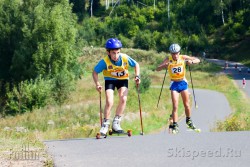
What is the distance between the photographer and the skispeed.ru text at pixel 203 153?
7352 millimetres

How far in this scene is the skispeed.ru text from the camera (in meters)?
7.35

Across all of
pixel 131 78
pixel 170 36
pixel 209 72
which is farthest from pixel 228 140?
pixel 170 36

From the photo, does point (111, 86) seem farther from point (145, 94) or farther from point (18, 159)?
point (145, 94)

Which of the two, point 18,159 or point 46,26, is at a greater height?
point 46,26

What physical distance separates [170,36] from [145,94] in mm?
43910

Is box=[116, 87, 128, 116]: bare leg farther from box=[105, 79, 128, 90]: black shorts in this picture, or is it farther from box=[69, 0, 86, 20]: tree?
box=[69, 0, 86, 20]: tree

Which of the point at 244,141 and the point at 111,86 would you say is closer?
the point at 244,141

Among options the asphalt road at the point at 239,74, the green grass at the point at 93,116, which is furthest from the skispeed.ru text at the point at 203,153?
the asphalt road at the point at 239,74

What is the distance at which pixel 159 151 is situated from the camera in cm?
787

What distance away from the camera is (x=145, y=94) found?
141 feet

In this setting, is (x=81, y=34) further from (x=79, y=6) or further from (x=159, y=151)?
(x=159, y=151)

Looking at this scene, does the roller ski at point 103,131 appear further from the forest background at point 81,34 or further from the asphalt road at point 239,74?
the asphalt road at point 239,74

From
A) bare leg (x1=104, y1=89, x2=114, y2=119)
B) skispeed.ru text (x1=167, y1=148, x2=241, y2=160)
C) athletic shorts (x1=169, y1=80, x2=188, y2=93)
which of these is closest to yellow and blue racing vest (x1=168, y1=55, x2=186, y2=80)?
athletic shorts (x1=169, y1=80, x2=188, y2=93)

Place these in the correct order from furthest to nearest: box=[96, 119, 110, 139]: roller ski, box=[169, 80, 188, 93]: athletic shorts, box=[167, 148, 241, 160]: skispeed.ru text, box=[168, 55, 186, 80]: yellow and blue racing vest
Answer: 1. box=[169, 80, 188, 93]: athletic shorts
2. box=[168, 55, 186, 80]: yellow and blue racing vest
3. box=[96, 119, 110, 139]: roller ski
4. box=[167, 148, 241, 160]: skispeed.ru text
